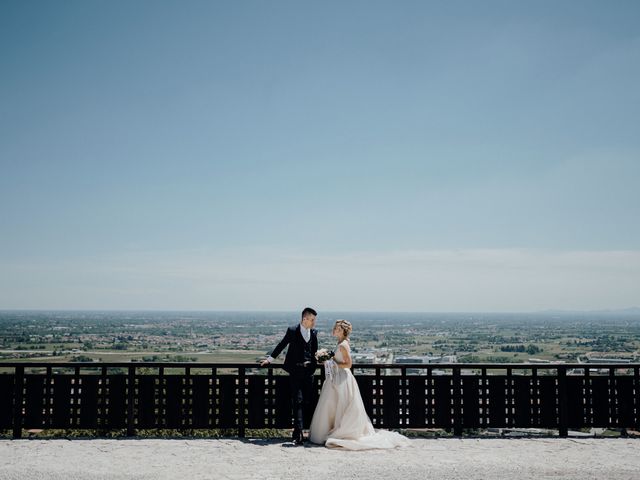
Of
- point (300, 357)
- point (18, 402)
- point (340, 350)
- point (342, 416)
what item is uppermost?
point (340, 350)

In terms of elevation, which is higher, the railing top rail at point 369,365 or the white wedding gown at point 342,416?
the railing top rail at point 369,365

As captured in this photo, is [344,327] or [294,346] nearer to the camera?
[344,327]

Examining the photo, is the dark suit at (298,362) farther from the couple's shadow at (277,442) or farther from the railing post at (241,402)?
the railing post at (241,402)

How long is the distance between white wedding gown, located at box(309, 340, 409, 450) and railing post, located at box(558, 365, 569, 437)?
8.09ft

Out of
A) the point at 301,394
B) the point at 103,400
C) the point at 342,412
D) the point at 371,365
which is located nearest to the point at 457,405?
the point at 371,365

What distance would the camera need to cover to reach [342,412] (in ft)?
24.5

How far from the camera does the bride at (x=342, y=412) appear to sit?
24.0 feet

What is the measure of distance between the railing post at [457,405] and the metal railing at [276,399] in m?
0.01

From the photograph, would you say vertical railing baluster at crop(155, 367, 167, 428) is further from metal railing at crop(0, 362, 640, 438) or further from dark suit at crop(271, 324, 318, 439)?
dark suit at crop(271, 324, 318, 439)

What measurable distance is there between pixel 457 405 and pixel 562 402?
5.19 feet

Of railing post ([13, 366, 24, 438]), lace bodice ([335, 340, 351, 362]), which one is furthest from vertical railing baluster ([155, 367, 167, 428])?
lace bodice ([335, 340, 351, 362])

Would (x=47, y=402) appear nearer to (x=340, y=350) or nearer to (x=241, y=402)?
(x=241, y=402)

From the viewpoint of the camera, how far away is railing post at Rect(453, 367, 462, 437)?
8039 mm

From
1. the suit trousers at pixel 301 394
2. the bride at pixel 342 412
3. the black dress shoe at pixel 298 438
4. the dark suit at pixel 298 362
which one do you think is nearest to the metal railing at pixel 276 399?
the suit trousers at pixel 301 394
